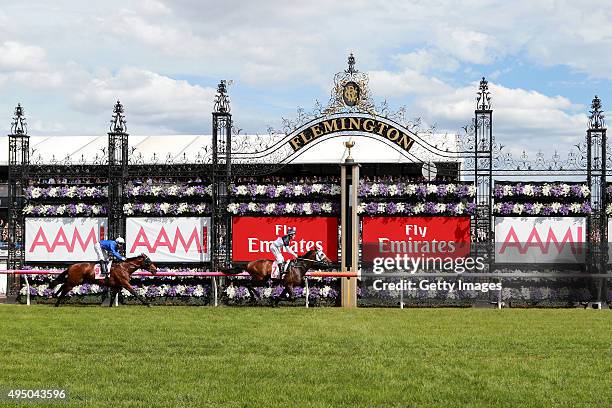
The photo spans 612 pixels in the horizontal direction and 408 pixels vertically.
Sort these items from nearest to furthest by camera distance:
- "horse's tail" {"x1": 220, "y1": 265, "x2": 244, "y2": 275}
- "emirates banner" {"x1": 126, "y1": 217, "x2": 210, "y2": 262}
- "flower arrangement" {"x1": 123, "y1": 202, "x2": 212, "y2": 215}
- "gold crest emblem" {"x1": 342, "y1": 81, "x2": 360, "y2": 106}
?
"horse's tail" {"x1": 220, "y1": 265, "x2": 244, "y2": 275} → "gold crest emblem" {"x1": 342, "y1": 81, "x2": 360, "y2": 106} → "emirates banner" {"x1": 126, "y1": 217, "x2": 210, "y2": 262} → "flower arrangement" {"x1": 123, "y1": 202, "x2": 212, "y2": 215}

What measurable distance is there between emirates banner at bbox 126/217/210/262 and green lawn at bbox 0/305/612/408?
15.6 feet

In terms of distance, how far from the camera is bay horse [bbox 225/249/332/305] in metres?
21.2

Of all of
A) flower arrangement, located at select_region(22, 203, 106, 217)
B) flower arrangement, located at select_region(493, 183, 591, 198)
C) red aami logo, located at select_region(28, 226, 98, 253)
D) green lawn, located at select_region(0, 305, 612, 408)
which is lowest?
green lawn, located at select_region(0, 305, 612, 408)

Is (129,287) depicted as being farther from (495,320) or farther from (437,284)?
(495,320)

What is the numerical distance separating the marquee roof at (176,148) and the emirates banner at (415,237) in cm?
980

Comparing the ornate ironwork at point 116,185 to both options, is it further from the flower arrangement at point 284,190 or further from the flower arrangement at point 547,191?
the flower arrangement at point 547,191

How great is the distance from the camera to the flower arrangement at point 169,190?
23016 millimetres

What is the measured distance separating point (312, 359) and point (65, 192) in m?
13.9

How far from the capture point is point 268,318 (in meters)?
17.8

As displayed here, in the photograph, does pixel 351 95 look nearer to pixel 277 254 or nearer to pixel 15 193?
pixel 277 254

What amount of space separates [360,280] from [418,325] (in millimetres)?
5789

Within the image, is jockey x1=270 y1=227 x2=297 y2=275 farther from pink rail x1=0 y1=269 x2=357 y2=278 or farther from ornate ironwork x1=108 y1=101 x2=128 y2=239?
ornate ironwork x1=108 y1=101 x2=128 y2=239

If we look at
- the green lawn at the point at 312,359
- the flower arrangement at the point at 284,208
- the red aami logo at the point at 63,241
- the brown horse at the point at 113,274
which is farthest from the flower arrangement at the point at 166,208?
the green lawn at the point at 312,359

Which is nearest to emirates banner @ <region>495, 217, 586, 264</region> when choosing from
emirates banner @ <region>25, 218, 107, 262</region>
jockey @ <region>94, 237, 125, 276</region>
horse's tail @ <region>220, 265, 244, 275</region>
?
horse's tail @ <region>220, 265, 244, 275</region>
